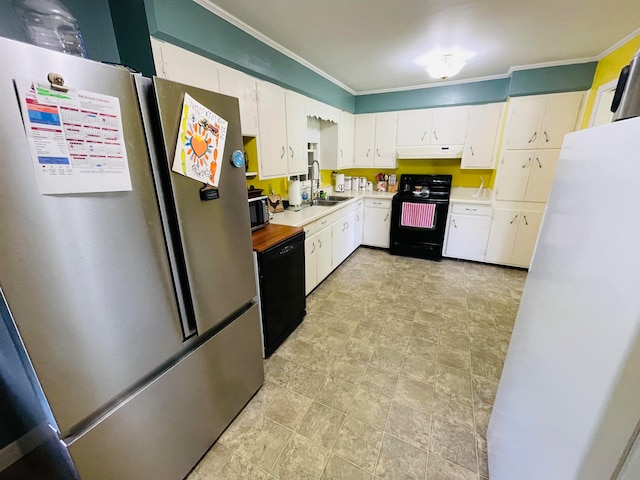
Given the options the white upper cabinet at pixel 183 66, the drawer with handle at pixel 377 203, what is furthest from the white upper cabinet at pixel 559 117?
the white upper cabinet at pixel 183 66

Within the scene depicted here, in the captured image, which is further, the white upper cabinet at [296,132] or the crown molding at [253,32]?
the white upper cabinet at [296,132]

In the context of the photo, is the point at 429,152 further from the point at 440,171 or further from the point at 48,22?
the point at 48,22

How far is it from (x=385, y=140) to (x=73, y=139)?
4.09 meters

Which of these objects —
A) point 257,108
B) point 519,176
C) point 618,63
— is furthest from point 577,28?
point 257,108

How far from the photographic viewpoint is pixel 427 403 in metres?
1.68

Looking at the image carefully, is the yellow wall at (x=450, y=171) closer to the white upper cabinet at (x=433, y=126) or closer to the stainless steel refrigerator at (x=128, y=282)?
the white upper cabinet at (x=433, y=126)

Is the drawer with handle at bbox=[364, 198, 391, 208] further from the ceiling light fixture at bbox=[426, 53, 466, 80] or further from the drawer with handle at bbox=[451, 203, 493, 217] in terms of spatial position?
the ceiling light fixture at bbox=[426, 53, 466, 80]

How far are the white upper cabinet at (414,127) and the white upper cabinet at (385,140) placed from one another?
11cm

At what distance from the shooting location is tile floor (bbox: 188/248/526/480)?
4.45ft

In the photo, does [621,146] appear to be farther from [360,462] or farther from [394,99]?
[394,99]

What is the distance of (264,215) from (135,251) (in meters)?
1.39

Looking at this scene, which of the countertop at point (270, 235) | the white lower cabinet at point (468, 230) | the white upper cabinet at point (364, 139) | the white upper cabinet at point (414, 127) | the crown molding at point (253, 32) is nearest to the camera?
the crown molding at point (253, 32)

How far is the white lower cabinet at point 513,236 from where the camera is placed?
11.0ft

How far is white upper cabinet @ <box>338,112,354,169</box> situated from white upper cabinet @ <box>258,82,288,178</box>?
1.54m
